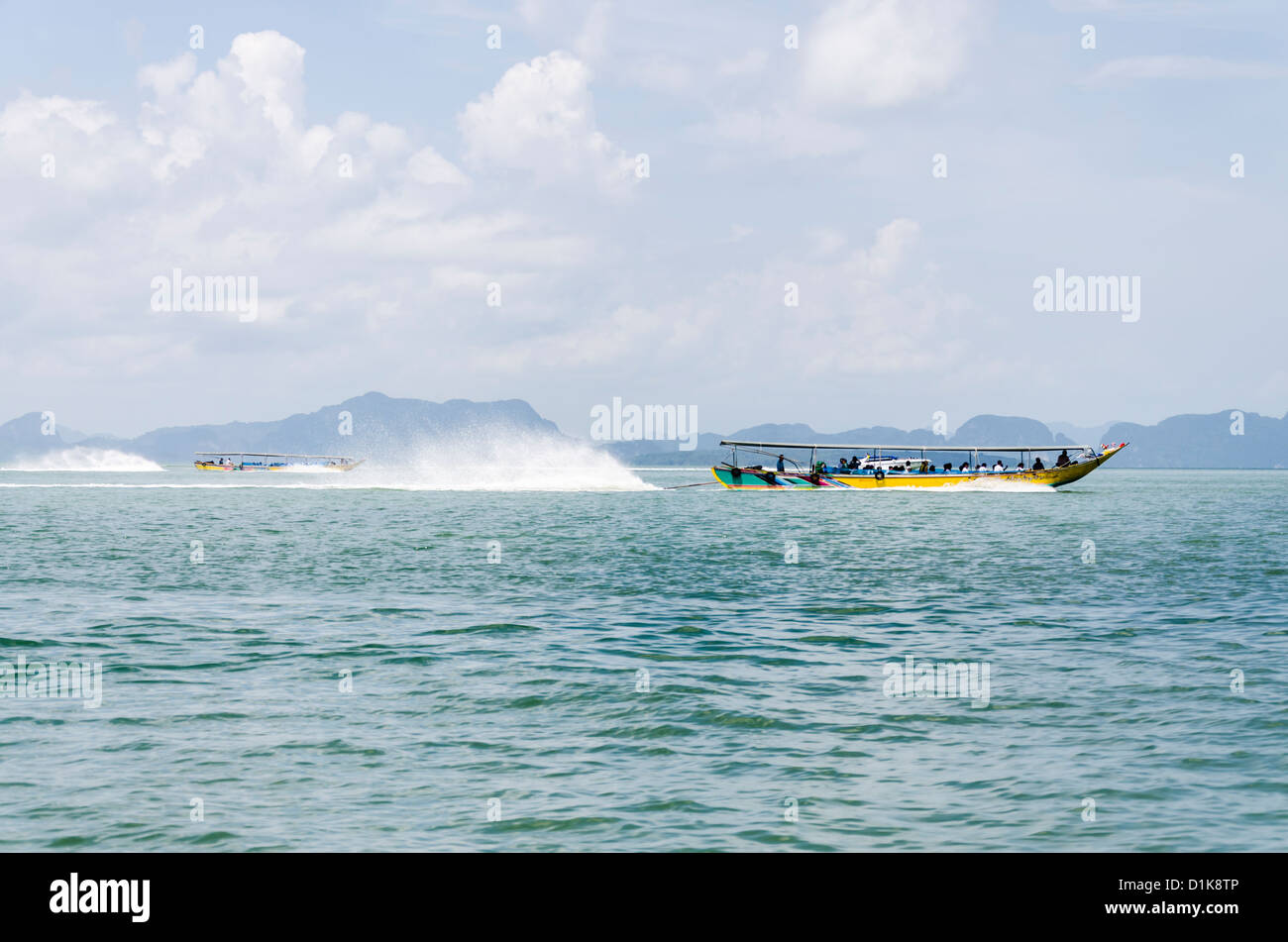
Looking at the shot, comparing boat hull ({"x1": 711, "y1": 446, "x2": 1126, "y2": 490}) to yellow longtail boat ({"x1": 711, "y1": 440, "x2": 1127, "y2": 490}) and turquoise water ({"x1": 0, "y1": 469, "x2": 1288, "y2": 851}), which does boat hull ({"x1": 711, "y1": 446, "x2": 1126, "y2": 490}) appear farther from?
turquoise water ({"x1": 0, "y1": 469, "x2": 1288, "y2": 851})

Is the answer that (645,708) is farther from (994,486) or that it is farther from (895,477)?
(994,486)

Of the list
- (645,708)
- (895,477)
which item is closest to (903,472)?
(895,477)

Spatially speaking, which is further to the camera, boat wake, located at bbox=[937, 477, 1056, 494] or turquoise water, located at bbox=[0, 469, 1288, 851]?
boat wake, located at bbox=[937, 477, 1056, 494]

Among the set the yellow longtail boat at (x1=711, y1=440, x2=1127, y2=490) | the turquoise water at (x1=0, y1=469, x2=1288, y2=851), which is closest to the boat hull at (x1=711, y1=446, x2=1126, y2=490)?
the yellow longtail boat at (x1=711, y1=440, x2=1127, y2=490)

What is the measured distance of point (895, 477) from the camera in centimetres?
11512

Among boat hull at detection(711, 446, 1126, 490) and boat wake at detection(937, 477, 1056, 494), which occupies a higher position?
boat hull at detection(711, 446, 1126, 490)

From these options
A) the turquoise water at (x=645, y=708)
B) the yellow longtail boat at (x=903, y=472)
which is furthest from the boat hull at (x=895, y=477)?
the turquoise water at (x=645, y=708)

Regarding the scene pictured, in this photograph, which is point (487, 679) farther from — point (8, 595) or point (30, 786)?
point (8, 595)

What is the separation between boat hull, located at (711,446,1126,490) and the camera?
A: 378 ft

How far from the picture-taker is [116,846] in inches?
488

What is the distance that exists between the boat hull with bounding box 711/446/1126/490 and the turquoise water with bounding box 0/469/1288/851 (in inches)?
2661

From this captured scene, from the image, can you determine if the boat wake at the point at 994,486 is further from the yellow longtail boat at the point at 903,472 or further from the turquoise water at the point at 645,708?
the turquoise water at the point at 645,708

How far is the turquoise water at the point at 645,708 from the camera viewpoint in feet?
43.3
